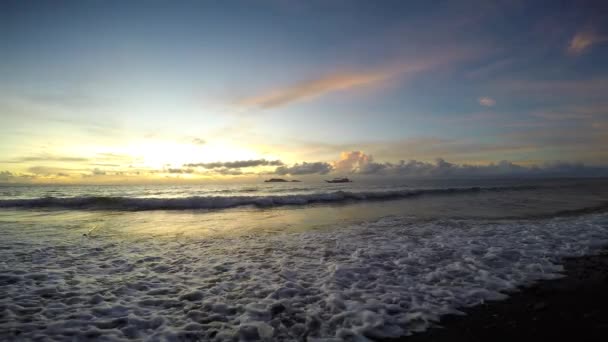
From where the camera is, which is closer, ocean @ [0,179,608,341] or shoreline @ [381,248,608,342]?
shoreline @ [381,248,608,342]

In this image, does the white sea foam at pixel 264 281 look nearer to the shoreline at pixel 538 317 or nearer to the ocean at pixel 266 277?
the ocean at pixel 266 277

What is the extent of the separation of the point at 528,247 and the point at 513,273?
2.73m

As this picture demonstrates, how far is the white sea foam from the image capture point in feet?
12.9

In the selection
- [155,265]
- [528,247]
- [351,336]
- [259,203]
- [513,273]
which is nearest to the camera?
[351,336]

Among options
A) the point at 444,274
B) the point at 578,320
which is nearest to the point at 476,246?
the point at 444,274

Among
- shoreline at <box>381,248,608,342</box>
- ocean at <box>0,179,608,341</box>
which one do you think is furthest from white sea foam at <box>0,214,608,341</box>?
shoreline at <box>381,248,608,342</box>

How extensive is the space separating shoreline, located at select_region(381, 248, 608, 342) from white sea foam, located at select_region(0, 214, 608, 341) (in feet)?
0.86

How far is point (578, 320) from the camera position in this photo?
3768mm

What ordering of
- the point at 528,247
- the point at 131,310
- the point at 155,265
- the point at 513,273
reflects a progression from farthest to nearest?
1. the point at 528,247
2. the point at 155,265
3. the point at 513,273
4. the point at 131,310

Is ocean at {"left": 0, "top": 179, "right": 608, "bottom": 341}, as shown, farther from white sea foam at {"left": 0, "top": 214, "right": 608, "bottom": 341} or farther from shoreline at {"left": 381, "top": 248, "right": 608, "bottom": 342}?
shoreline at {"left": 381, "top": 248, "right": 608, "bottom": 342}

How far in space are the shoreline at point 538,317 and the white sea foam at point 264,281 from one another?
26cm

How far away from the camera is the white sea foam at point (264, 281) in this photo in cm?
394

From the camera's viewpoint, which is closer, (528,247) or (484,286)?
(484,286)

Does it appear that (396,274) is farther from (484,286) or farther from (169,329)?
(169,329)
